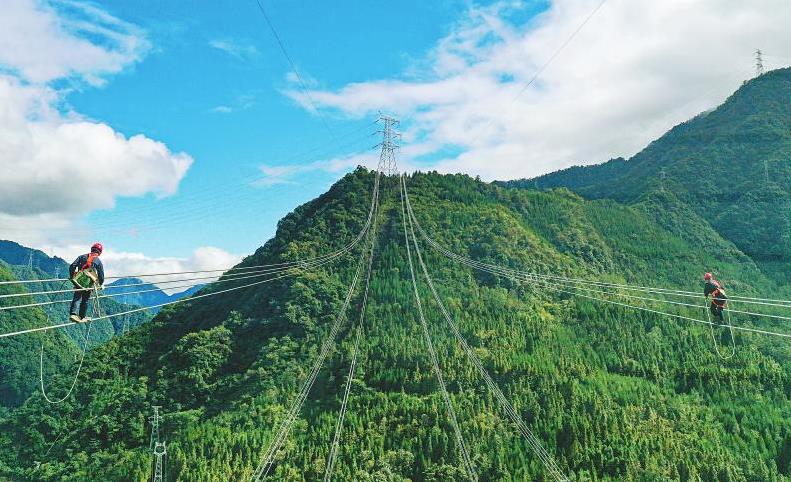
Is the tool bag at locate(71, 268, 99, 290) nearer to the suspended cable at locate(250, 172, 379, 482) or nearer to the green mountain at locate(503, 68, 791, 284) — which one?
the suspended cable at locate(250, 172, 379, 482)

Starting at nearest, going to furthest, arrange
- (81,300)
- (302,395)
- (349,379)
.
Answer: (81,300), (302,395), (349,379)

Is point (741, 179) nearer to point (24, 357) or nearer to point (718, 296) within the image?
point (718, 296)

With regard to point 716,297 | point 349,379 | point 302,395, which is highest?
point 716,297

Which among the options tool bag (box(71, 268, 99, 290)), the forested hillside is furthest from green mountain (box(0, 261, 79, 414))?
tool bag (box(71, 268, 99, 290))

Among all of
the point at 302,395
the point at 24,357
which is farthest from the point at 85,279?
the point at 24,357

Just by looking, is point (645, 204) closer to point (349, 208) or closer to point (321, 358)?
point (349, 208)

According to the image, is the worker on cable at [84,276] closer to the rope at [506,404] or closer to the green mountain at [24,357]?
the rope at [506,404]

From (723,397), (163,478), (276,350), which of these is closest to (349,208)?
(276,350)
